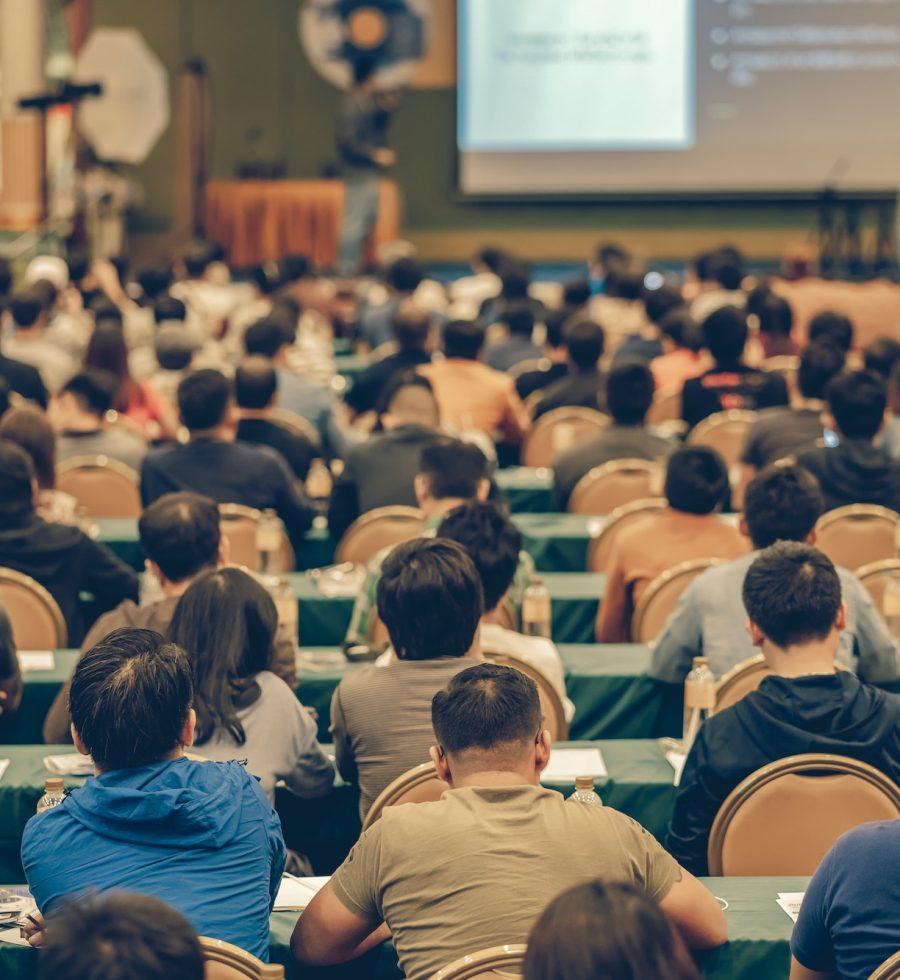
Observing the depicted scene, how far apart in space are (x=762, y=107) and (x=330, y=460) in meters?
9.28

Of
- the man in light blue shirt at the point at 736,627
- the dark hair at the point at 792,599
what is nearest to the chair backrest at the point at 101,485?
the man in light blue shirt at the point at 736,627

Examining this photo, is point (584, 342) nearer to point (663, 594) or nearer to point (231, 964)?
point (663, 594)

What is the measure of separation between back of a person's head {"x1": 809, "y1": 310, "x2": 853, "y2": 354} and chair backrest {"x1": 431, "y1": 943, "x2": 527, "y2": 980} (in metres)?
6.73

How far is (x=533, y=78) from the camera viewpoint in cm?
1587

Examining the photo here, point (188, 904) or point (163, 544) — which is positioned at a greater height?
point (163, 544)

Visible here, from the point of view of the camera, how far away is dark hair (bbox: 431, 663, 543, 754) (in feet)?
9.85

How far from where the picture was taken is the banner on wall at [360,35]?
50.6ft

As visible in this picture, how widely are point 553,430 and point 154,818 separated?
528 centimetres

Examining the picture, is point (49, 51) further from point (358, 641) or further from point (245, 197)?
point (358, 641)

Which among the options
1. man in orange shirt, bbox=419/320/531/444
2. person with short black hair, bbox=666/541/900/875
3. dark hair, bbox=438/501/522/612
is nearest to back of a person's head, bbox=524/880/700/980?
person with short black hair, bbox=666/541/900/875

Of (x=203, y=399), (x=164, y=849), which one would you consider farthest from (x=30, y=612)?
(x=164, y=849)

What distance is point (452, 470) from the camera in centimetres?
534

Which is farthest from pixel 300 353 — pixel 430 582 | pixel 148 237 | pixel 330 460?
pixel 148 237

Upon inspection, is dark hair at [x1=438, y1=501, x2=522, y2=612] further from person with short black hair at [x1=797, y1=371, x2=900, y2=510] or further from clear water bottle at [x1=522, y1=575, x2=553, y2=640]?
person with short black hair at [x1=797, y1=371, x2=900, y2=510]
